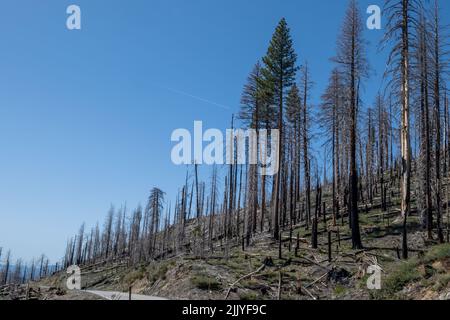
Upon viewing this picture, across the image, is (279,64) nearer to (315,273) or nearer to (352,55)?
(352,55)

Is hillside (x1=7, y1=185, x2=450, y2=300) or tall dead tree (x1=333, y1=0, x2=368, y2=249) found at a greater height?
tall dead tree (x1=333, y1=0, x2=368, y2=249)

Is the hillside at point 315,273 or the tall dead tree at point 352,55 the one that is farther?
the tall dead tree at point 352,55

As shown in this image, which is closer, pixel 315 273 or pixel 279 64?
pixel 315 273

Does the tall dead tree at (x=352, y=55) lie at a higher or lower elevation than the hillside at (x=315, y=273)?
higher

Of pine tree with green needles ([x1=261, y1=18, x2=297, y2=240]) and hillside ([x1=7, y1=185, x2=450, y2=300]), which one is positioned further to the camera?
pine tree with green needles ([x1=261, y1=18, x2=297, y2=240])

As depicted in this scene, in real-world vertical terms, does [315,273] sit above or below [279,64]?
below

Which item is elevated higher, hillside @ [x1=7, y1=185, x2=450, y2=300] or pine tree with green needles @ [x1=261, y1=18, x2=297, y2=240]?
pine tree with green needles @ [x1=261, y1=18, x2=297, y2=240]

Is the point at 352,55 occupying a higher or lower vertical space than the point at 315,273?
higher

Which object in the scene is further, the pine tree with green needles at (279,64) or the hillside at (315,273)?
the pine tree with green needles at (279,64)

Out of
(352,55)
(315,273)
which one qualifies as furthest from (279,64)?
(315,273)

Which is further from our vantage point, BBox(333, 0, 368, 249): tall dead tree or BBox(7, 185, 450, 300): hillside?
BBox(333, 0, 368, 249): tall dead tree

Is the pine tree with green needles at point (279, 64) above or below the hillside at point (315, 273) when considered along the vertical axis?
above
